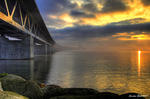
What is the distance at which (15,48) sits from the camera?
148 feet

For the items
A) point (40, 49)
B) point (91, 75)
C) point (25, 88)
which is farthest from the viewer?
point (40, 49)

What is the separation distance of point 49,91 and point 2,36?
44928mm

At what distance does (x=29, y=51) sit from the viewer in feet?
151

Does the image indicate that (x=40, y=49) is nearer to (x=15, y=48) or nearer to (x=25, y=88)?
(x=15, y=48)

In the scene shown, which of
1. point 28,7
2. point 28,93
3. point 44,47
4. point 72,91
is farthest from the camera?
point 44,47

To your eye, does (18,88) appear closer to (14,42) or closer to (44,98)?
(44,98)

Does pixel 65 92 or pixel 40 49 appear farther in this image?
pixel 40 49

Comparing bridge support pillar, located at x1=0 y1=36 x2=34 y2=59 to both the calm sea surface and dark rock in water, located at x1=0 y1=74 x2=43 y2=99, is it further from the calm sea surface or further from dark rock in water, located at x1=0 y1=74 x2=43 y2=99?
dark rock in water, located at x1=0 y1=74 x2=43 y2=99

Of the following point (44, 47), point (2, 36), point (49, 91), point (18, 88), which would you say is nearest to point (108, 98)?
point (49, 91)

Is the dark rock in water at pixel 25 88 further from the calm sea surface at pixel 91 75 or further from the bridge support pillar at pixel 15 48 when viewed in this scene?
the bridge support pillar at pixel 15 48

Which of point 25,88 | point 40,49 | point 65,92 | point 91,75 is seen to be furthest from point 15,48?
point 40,49

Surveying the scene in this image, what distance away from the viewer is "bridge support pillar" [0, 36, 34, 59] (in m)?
45.2

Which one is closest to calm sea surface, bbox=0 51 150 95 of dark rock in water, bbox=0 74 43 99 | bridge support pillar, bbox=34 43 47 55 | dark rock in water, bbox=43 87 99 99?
dark rock in water, bbox=43 87 99 99

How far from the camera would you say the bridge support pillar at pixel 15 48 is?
45.2 m
